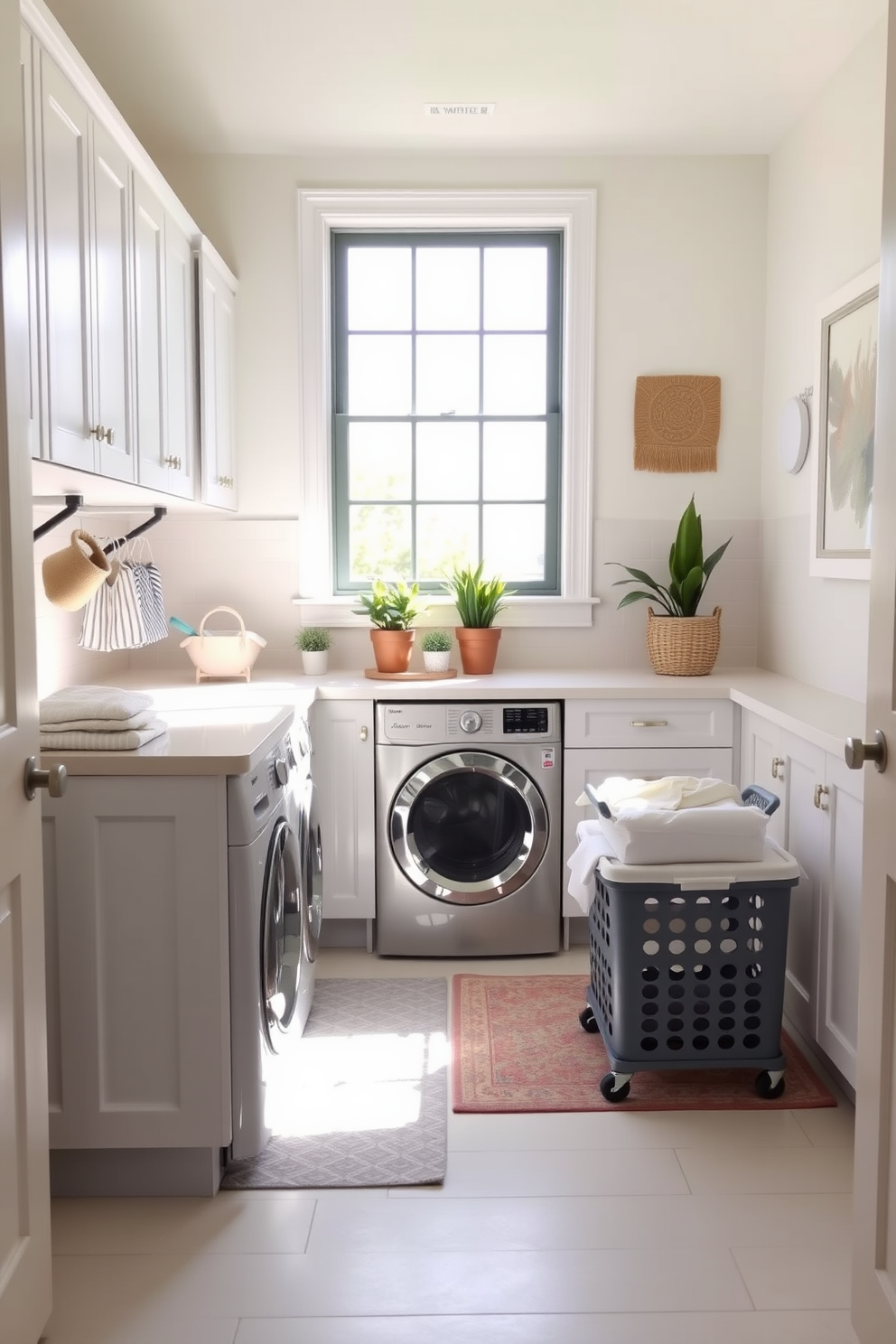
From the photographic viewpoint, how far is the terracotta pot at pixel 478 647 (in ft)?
12.9

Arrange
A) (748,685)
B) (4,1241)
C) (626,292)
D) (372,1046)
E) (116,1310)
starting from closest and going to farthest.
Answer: (4,1241), (116,1310), (372,1046), (748,685), (626,292)

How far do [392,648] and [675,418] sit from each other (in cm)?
135

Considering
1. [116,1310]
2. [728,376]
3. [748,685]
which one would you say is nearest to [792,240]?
[728,376]

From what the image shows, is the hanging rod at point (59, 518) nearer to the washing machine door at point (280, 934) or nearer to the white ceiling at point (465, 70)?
the washing machine door at point (280, 934)

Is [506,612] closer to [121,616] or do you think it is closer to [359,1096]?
[121,616]

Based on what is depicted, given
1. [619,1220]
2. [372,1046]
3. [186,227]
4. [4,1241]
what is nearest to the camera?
[4,1241]

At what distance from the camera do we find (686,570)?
3947 millimetres

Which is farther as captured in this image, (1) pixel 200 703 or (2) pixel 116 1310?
(1) pixel 200 703

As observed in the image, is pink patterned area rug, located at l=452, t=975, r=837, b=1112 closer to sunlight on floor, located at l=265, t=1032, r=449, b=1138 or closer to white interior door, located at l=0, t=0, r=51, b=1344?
sunlight on floor, located at l=265, t=1032, r=449, b=1138

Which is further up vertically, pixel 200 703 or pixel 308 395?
pixel 308 395

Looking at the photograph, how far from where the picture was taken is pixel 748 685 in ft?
11.9

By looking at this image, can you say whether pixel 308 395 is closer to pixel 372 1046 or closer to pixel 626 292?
pixel 626 292

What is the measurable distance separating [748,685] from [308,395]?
187cm

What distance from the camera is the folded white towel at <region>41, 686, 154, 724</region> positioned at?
7.63 ft
